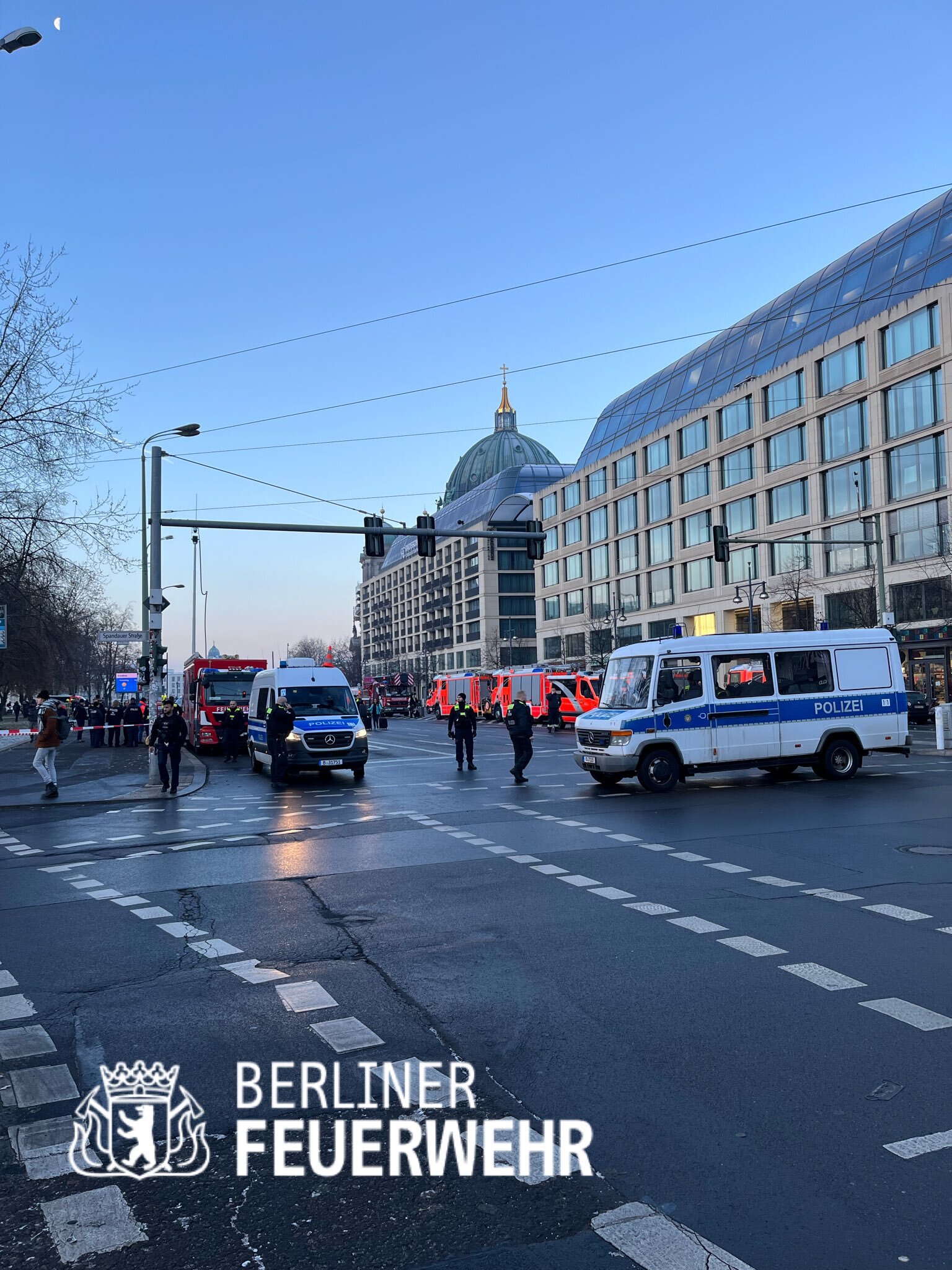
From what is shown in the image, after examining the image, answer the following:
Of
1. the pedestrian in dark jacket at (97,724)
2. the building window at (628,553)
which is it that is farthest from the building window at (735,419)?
the pedestrian in dark jacket at (97,724)

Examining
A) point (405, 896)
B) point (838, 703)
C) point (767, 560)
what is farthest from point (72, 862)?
point (767, 560)

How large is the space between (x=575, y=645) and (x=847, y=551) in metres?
33.3

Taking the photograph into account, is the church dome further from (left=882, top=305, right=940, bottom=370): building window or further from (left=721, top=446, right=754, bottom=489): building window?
(left=882, top=305, right=940, bottom=370): building window

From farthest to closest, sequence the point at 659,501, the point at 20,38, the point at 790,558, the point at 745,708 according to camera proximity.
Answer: the point at 659,501 → the point at 790,558 → the point at 745,708 → the point at 20,38

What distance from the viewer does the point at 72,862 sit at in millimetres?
11820

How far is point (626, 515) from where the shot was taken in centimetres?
7438

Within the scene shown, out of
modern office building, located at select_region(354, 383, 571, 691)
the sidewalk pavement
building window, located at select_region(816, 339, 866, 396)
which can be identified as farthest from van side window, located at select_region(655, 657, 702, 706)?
modern office building, located at select_region(354, 383, 571, 691)

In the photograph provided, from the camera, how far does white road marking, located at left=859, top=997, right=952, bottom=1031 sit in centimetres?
556

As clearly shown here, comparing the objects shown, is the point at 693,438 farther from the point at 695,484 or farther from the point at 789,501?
the point at 789,501

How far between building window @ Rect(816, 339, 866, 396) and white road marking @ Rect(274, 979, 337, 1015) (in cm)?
4882

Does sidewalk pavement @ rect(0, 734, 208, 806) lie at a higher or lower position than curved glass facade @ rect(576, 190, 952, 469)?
lower

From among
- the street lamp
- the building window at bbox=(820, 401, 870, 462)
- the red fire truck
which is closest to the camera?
the street lamp

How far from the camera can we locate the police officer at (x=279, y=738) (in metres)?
20.6

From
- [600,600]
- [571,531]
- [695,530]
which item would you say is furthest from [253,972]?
[571,531]
